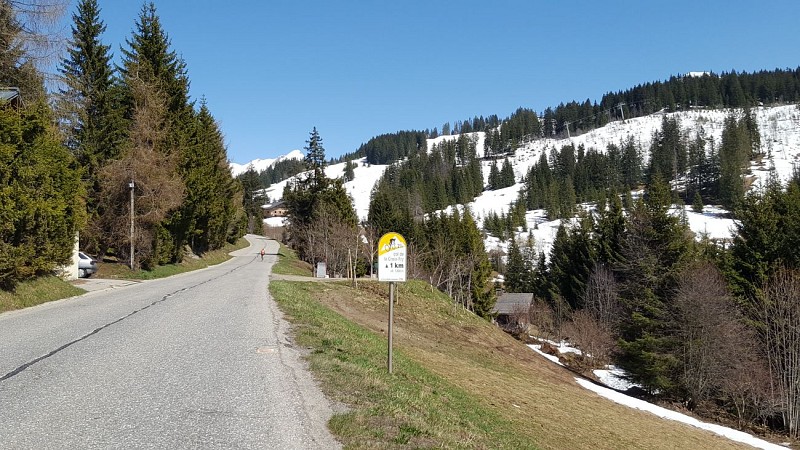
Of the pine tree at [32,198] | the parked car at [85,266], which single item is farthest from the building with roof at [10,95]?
the parked car at [85,266]

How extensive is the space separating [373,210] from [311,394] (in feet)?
233

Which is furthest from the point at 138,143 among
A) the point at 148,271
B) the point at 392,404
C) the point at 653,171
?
the point at 653,171

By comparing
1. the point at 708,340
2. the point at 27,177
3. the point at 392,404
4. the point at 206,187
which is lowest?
the point at 708,340

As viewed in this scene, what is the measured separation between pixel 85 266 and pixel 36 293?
473 inches

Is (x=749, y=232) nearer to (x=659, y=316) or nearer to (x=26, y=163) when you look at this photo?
(x=659, y=316)

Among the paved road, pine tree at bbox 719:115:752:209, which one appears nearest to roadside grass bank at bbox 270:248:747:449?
the paved road

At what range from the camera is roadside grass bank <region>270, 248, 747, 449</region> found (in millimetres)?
6203

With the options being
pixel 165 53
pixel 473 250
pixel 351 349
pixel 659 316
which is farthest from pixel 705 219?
pixel 351 349

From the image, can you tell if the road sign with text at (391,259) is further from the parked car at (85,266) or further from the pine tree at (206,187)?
the pine tree at (206,187)

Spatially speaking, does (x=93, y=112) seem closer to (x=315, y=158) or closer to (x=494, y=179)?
(x=315, y=158)

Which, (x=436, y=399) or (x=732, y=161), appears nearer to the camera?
(x=436, y=399)

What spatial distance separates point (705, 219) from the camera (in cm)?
12556

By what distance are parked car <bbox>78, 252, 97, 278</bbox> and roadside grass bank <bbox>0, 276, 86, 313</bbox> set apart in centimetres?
844

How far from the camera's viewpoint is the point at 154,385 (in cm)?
703
